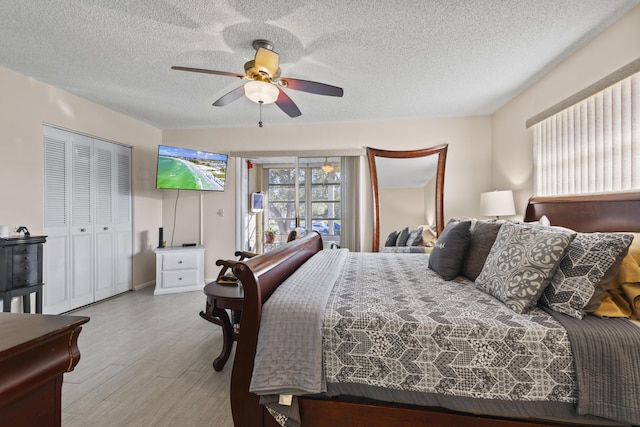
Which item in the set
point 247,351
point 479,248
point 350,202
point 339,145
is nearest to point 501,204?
point 479,248

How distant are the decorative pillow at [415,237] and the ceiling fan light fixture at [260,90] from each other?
2.44 metres

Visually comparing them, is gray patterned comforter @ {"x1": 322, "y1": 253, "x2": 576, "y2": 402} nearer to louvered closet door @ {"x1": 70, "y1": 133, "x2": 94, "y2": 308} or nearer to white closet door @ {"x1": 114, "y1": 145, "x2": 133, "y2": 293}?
louvered closet door @ {"x1": 70, "y1": 133, "x2": 94, "y2": 308}

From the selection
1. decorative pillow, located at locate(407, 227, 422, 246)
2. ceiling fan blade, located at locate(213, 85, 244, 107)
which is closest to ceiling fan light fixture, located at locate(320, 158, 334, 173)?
decorative pillow, located at locate(407, 227, 422, 246)

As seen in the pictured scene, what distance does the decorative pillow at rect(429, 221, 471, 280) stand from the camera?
6.42 ft

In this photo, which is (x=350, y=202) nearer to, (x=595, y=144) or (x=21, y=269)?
(x=595, y=144)

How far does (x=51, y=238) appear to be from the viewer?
10.4ft

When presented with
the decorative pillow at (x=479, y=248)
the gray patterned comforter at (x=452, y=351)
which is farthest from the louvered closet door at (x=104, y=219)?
the decorative pillow at (x=479, y=248)

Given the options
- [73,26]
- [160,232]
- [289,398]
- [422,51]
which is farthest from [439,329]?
[160,232]

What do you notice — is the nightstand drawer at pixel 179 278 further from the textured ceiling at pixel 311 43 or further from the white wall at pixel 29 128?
the textured ceiling at pixel 311 43

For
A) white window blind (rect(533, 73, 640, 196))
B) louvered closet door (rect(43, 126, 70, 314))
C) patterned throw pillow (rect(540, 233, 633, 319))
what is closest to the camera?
patterned throw pillow (rect(540, 233, 633, 319))

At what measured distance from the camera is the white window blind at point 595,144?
188 cm

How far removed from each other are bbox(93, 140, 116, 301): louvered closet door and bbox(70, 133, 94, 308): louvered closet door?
8 cm

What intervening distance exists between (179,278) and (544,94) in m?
4.83

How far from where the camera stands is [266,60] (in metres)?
2.06
